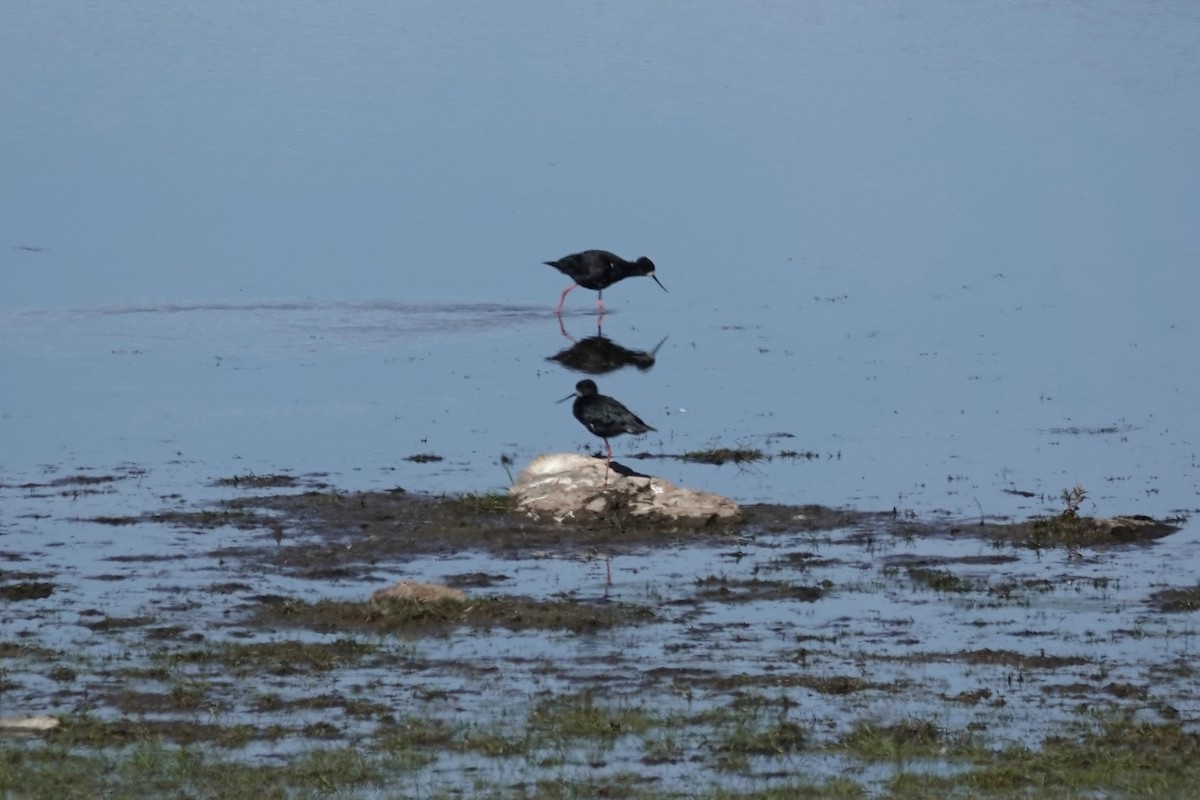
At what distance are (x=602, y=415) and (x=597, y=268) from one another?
8244mm

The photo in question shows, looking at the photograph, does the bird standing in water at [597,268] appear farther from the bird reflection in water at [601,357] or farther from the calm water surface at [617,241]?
the bird reflection in water at [601,357]

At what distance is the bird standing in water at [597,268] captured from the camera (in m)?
25.0

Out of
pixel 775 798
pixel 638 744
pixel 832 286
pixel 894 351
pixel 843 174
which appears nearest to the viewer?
pixel 775 798

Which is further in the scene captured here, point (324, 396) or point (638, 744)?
point (324, 396)

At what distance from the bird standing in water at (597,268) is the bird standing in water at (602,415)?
7988 millimetres

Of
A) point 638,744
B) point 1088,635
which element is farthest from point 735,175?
point 638,744

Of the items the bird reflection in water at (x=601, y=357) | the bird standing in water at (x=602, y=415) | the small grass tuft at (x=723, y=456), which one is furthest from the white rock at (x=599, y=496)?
the bird reflection in water at (x=601, y=357)

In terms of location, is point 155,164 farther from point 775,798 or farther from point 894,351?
point 775,798

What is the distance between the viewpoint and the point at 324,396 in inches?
809

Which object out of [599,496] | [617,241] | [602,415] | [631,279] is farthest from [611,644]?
[617,241]

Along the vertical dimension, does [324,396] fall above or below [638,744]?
above

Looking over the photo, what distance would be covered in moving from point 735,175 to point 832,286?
7.30 m

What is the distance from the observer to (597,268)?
82.1ft

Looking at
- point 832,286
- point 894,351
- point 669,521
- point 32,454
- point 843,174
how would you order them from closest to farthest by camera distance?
point 669,521, point 32,454, point 894,351, point 832,286, point 843,174
